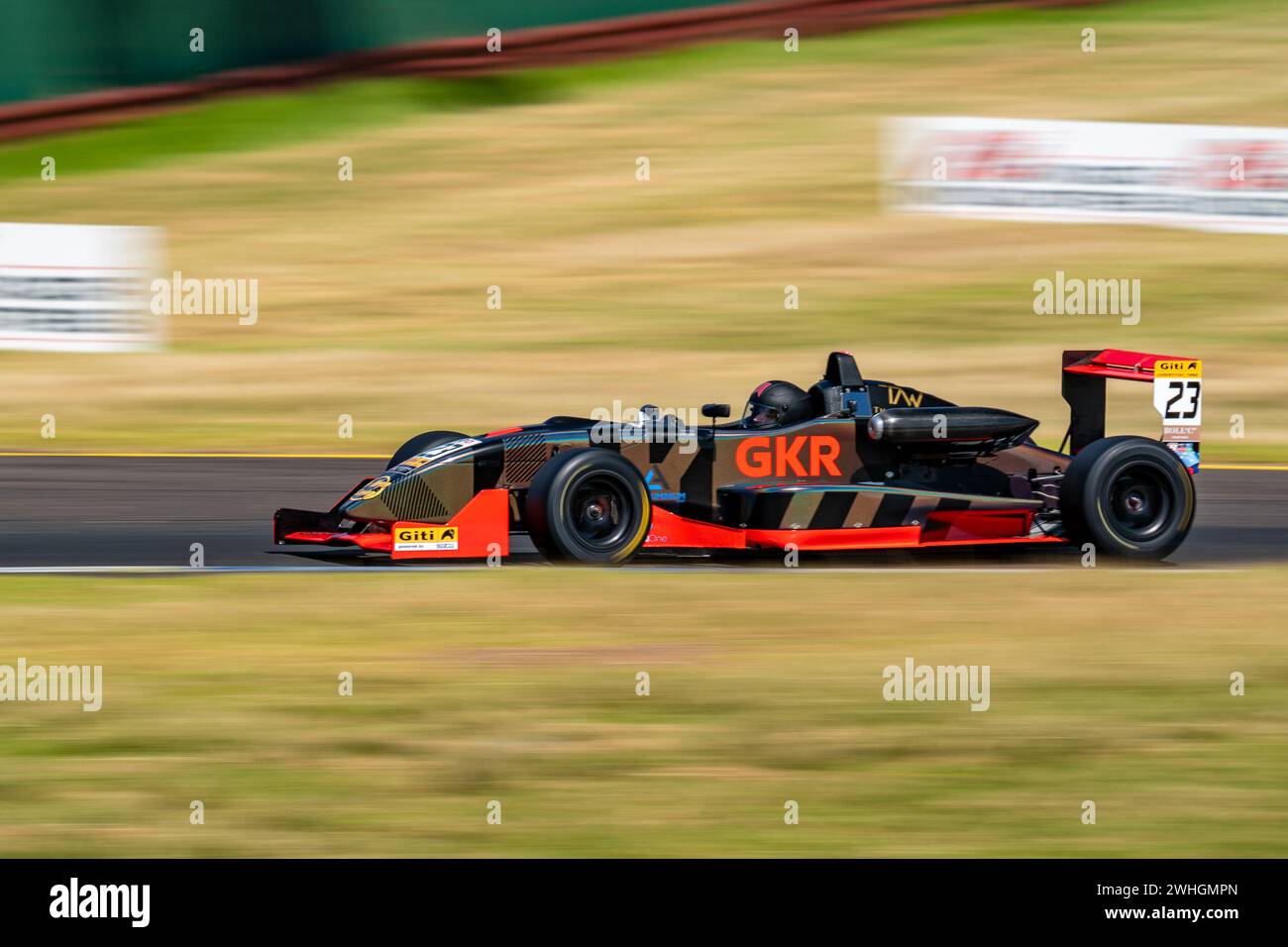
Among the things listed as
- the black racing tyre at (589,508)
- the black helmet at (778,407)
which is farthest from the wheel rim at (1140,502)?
the black racing tyre at (589,508)

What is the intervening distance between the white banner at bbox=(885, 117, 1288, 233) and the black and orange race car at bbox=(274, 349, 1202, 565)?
793 cm

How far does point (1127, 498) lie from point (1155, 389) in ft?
2.14

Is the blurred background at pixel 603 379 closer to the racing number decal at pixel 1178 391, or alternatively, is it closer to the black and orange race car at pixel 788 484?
the black and orange race car at pixel 788 484

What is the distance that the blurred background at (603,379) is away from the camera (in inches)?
216

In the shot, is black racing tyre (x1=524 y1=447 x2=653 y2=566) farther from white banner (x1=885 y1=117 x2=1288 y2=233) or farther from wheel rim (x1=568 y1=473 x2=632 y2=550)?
white banner (x1=885 y1=117 x2=1288 y2=233)

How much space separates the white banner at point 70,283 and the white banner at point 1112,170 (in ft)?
26.0

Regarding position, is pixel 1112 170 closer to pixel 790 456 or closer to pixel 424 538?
pixel 790 456

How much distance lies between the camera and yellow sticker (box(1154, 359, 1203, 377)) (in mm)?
9531

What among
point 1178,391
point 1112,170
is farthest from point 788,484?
point 1112,170

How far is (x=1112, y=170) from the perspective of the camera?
56.2 ft

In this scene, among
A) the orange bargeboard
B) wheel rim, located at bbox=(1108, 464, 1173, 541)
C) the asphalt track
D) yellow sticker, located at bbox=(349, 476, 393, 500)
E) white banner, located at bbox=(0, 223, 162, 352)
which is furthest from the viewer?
white banner, located at bbox=(0, 223, 162, 352)

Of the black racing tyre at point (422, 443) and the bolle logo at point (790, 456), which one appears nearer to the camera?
the bolle logo at point (790, 456)

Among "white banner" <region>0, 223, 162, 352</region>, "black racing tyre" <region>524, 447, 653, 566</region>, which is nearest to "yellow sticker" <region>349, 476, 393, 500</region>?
"black racing tyre" <region>524, 447, 653, 566</region>

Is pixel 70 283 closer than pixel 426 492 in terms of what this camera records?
No
